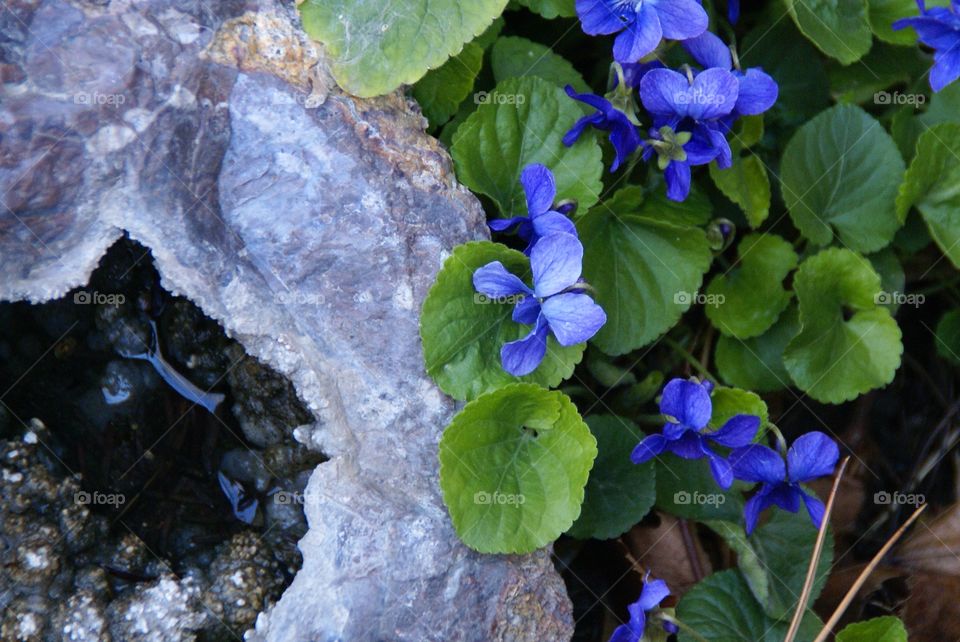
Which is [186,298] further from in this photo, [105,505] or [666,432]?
[666,432]

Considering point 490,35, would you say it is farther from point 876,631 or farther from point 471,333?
point 876,631

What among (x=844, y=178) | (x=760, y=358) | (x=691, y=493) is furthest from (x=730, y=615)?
(x=844, y=178)

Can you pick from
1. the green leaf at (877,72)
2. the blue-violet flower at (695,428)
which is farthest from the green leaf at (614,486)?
the green leaf at (877,72)

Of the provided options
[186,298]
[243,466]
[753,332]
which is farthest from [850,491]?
[186,298]

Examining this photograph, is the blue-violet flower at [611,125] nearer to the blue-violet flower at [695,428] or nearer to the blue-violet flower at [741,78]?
the blue-violet flower at [741,78]

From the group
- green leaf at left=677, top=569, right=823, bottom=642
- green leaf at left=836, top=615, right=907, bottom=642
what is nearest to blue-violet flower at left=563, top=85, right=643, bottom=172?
green leaf at left=677, top=569, right=823, bottom=642

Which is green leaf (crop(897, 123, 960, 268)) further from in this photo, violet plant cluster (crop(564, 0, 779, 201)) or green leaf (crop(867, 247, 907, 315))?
violet plant cluster (crop(564, 0, 779, 201))
